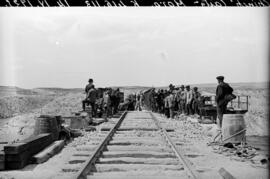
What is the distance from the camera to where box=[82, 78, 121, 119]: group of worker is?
54.4 ft

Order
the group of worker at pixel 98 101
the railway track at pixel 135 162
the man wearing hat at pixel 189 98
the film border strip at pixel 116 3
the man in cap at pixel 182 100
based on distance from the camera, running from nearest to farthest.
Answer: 1. the film border strip at pixel 116 3
2. the railway track at pixel 135 162
3. the group of worker at pixel 98 101
4. the man wearing hat at pixel 189 98
5. the man in cap at pixel 182 100

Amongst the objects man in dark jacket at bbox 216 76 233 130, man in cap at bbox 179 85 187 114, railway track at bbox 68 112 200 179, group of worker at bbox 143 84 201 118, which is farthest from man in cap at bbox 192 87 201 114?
railway track at bbox 68 112 200 179

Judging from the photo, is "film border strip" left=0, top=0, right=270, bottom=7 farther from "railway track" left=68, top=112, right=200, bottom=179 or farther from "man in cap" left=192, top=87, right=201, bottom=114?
"man in cap" left=192, top=87, right=201, bottom=114

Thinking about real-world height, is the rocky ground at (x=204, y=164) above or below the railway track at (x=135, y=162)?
below

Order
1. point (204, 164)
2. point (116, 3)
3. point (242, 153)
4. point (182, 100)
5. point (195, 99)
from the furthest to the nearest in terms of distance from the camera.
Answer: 1. point (182, 100)
2. point (195, 99)
3. point (242, 153)
4. point (204, 164)
5. point (116, 3)

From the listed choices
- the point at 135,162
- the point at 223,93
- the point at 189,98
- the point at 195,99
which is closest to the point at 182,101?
the point at 189,98

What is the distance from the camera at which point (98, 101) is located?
19.5m

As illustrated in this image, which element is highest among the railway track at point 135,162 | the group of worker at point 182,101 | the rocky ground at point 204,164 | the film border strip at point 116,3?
the film border strip at point 116,3

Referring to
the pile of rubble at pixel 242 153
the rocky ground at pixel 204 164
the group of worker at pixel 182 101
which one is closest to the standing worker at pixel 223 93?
the rocky ground at pixel 204 164

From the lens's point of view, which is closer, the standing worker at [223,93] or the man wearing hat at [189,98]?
the standing worker at [223,93]

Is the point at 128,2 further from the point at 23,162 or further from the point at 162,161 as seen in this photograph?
the point at 23,162

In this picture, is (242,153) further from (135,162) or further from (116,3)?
(116,3)

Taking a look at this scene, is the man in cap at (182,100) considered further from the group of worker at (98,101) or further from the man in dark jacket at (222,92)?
the man in dark jacket at (222,92)

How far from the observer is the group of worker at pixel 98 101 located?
16578 mm
